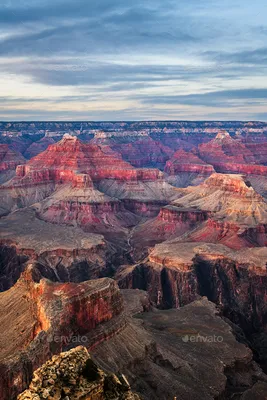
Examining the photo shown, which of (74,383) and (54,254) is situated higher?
(74,383)

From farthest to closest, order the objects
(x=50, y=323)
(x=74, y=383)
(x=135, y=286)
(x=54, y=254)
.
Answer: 1. (x=54, y=254)
2. (x=135, y=286)
3. (x=50, y=323)
4. (x=74, y=383)

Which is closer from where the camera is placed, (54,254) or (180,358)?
(180,358)

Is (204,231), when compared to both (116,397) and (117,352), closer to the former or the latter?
(117,352)

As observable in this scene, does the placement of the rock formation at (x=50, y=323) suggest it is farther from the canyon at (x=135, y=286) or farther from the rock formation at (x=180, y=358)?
the rock formation at (x=180, y=358)

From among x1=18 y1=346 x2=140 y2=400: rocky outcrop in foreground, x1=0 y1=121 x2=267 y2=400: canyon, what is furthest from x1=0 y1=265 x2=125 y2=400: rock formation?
x1=18 y1=346 x2=140 y2=400: rocky outcrop in foreground

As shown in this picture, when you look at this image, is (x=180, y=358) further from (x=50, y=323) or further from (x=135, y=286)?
(x=135, y=286)

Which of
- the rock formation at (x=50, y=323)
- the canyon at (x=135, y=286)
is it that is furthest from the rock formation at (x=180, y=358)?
the rock formation at (x=50, y=323)

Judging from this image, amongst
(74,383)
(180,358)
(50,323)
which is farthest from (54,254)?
(74,383)

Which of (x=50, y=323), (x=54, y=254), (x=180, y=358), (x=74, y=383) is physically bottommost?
(x=54, y=254)

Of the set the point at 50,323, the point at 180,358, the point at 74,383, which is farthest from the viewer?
the point at 180,358
